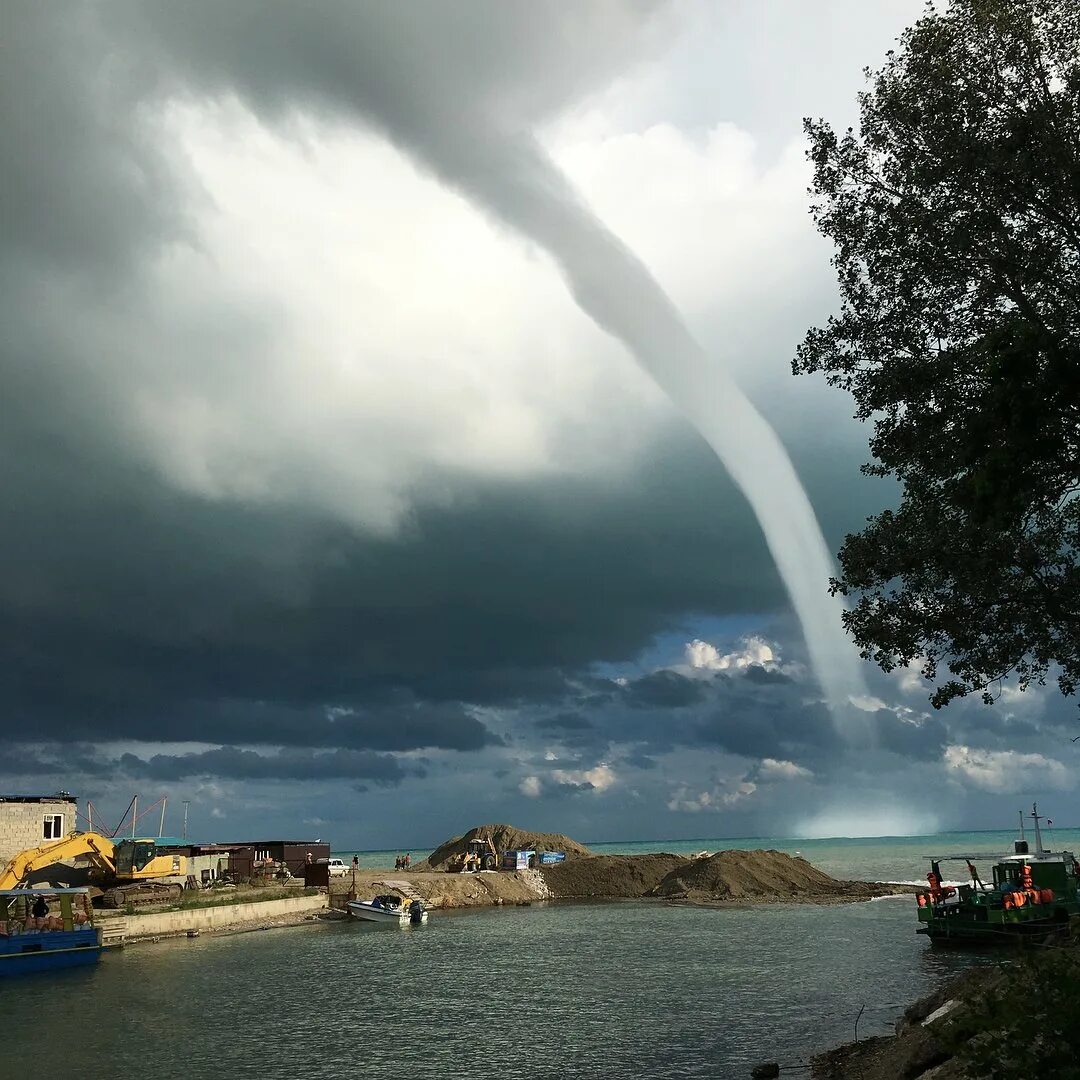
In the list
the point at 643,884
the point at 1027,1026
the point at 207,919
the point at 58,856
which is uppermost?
the point at 1027,1026

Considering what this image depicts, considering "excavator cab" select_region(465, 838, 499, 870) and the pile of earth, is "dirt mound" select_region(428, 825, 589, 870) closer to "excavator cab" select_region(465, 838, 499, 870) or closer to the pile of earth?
"excavator cab" select_region(465, 838, 499, 870)

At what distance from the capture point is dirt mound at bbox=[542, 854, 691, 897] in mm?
108688

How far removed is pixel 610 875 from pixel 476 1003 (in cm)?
7693

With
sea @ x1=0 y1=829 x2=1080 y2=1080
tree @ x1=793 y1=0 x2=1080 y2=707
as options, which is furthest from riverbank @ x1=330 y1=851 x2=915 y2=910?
tree @ x1=793 y1=0 x2=1080 y2=707

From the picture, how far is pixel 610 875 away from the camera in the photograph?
111312 millimetres

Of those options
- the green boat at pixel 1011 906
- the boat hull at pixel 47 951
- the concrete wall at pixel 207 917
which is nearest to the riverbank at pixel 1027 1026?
the green boat at pixel 1011 906

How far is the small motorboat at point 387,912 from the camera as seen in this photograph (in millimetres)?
79312

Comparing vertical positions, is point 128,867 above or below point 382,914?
above

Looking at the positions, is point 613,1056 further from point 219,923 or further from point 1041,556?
point 219,923

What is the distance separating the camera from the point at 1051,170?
19875 millimetres

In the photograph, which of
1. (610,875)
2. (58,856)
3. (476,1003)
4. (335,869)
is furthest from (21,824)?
(610,875)

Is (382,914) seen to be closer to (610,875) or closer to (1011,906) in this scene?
(610,875)

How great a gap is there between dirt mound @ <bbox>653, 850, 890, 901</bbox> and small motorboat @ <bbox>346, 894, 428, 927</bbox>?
31981 millimetres

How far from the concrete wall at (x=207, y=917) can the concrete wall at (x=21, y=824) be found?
19.4 metres
